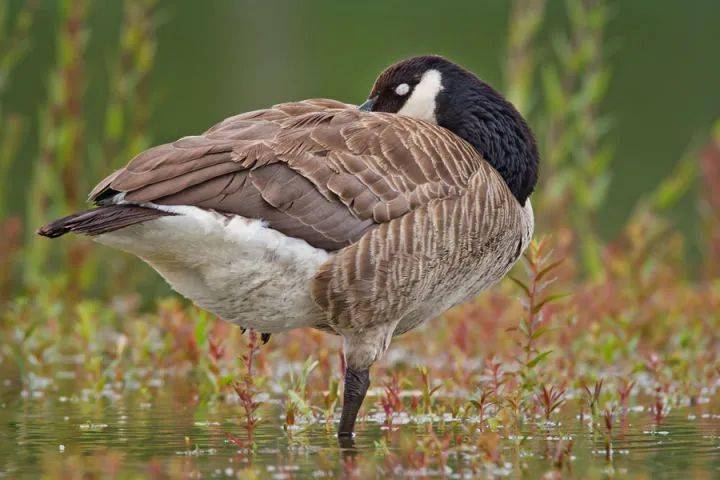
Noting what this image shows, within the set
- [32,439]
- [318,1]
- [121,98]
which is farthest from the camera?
[318,1]

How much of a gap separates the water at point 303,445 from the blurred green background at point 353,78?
340cm

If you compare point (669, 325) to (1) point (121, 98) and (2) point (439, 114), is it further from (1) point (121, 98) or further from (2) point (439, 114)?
(1) point (121, 98)

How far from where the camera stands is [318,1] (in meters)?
36.7

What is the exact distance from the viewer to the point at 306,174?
6.38m

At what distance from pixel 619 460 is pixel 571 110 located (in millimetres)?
5450

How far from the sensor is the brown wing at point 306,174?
619 centimetres

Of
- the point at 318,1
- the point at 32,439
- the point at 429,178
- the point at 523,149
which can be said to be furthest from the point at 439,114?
the point at 318,1

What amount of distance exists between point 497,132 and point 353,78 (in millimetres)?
16084

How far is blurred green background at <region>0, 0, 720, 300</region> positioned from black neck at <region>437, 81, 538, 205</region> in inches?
124

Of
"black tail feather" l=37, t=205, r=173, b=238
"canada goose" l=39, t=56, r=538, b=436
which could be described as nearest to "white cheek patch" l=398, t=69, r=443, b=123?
"canada goose" l=39, t=56, r=538, b=436

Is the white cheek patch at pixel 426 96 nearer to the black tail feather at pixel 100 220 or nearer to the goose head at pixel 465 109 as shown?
the goose head at pixel 465 109

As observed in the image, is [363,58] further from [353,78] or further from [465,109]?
[465,109]

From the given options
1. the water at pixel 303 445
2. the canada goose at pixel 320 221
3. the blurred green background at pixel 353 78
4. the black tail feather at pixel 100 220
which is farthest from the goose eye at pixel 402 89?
the blurred green background at pixel 353 78

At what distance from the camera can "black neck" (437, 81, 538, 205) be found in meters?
7.26
